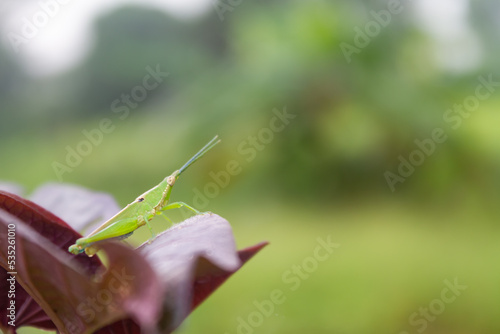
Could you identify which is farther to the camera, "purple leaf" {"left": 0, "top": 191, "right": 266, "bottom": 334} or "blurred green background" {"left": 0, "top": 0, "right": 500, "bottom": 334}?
"blurred green background" {"left": 0, "top": 0, "right": 500, "bottom": 334}

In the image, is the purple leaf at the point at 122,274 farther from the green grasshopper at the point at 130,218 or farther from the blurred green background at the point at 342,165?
the blurred green background at the point at 342,165

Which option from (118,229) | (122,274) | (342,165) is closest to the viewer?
(122,274)

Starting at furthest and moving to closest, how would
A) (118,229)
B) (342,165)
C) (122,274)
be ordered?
(342,165), (118,229), (122,274)

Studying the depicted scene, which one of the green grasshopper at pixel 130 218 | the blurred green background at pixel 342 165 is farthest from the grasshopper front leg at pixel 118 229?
the blurred green background at pixel 342 165

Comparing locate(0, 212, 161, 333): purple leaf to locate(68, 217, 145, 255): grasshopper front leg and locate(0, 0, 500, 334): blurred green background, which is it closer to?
locate(68, 217, 145, 255): grasshopper front leg

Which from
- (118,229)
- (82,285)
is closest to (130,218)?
(118,229)

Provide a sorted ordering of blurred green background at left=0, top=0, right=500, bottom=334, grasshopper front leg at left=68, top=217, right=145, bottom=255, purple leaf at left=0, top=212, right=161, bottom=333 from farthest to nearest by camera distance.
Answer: blurred green background at left=0, top=0, right=500, bottom=334, grasshopper front leg at left=68, top=217, right=145, bottom=255, purple leaf at left=0, top=212, right=161, bottom=333

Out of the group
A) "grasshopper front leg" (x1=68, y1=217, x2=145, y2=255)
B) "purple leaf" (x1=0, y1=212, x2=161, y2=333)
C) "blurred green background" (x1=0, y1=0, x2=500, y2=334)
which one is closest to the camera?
"purple leaf" (x1=0, y1=212, x2=161, y2=333)

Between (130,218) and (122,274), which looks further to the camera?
(130,218)

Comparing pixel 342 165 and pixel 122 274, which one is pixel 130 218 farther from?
pixel 342 165

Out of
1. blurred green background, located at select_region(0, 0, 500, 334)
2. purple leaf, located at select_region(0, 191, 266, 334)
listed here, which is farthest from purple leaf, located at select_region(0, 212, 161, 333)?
blurred green background, located at select_region(0, 0, 500, 334)
